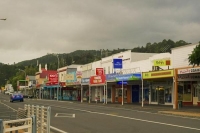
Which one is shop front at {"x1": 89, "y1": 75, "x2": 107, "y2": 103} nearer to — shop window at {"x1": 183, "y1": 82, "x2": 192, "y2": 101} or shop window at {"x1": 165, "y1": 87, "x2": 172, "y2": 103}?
shop window at {"x1": 165, "y1": 87, "x2": 172, "y2": 103}

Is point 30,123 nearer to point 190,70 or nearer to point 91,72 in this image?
point 190,70

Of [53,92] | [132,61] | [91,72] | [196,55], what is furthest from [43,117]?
[53,92]

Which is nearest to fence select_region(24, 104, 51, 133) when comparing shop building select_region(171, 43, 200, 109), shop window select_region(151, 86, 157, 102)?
shop building select_region(171, 43, 200, 109)

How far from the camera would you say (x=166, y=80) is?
41.7 metres

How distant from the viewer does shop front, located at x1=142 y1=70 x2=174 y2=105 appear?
129 ft

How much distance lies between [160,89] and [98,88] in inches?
846

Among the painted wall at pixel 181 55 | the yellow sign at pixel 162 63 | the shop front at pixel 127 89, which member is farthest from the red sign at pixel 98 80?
the painted wall at pixel 181 55

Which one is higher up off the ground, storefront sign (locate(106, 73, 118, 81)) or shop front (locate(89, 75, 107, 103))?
storefront sign (locate(106, 73, 118, 81))

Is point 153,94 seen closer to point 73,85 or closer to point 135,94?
point 135,94

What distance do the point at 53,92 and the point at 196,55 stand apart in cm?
6652

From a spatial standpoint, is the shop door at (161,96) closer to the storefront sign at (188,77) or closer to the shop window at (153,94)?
the shop window at (153,94)

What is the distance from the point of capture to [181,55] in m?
36.9

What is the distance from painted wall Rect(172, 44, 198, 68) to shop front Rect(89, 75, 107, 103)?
47.8 ft

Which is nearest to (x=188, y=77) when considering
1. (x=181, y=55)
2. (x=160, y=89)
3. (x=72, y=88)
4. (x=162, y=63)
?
(x=181, y=55)
